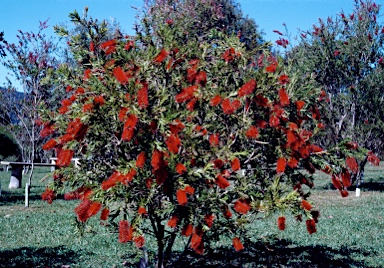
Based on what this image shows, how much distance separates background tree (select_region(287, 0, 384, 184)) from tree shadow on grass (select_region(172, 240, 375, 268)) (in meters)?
7.50

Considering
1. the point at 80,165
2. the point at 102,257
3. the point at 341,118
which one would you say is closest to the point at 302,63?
the point at 341,118

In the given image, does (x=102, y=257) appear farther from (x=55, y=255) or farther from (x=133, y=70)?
(x=133, y=70)

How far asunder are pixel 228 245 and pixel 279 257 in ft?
3.01

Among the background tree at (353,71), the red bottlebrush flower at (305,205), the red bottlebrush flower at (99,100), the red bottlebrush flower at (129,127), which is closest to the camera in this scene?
the red bottlebrush flower at (129,127)

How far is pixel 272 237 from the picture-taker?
188 inches

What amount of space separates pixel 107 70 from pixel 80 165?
2.83ft

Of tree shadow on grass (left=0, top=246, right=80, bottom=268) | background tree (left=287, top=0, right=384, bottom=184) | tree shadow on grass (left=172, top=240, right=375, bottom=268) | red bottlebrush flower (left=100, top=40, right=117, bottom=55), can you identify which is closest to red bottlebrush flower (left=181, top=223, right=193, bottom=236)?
red bottlebrush flower (left=100, top=40, right=117, bottom=55)

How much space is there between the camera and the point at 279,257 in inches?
248

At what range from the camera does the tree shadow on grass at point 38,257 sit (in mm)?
5829

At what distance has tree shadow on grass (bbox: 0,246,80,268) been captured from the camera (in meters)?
5.83

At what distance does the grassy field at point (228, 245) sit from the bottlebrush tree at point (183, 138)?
2.72ft

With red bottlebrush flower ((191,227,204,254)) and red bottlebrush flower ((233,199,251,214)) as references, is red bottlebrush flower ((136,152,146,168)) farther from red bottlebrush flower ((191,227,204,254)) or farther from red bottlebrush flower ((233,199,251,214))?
red bottlebrush flower ((233,199,251,214))

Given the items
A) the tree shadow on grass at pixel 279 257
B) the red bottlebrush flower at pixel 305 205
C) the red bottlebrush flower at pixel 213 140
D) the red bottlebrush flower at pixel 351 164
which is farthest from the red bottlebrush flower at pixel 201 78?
the tree shadow on grass at pixel 279 257

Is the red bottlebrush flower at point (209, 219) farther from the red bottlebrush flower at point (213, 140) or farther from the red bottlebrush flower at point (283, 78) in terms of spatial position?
the red bottlebrush flower at point (283, 78)
